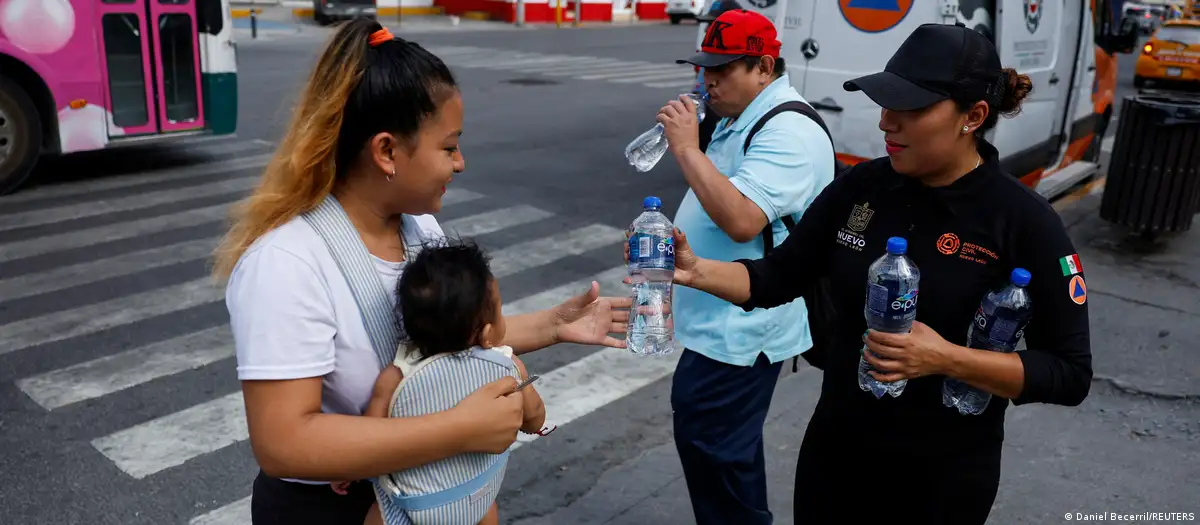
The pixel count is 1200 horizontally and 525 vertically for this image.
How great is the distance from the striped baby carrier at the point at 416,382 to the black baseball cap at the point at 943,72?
1146mm

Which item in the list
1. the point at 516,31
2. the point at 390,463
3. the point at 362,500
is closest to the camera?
the point at 390,463

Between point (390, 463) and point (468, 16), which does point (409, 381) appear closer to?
point (390, 463)

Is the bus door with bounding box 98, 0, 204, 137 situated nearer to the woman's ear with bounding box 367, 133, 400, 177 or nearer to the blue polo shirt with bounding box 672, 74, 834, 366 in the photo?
the blue polo shirt with bounding box 672, 74, 834, 366

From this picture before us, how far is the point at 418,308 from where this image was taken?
183 centimetres

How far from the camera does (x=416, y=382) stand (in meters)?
1.84

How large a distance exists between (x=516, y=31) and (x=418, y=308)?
1186 inches

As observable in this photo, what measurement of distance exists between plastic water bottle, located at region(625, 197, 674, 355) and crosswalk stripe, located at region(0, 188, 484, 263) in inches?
185

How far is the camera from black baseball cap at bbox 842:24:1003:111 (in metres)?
2.23

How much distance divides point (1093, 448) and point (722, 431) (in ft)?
7.93

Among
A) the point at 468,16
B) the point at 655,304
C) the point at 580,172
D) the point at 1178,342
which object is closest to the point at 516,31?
the point at 468,16

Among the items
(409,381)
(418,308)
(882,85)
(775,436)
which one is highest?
(882,85)

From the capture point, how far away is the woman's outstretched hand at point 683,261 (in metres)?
2.76

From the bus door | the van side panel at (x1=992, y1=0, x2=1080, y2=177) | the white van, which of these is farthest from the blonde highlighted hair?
the bus door

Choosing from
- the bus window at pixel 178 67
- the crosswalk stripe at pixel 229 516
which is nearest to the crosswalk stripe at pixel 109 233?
the bus window at pixel 178 67
